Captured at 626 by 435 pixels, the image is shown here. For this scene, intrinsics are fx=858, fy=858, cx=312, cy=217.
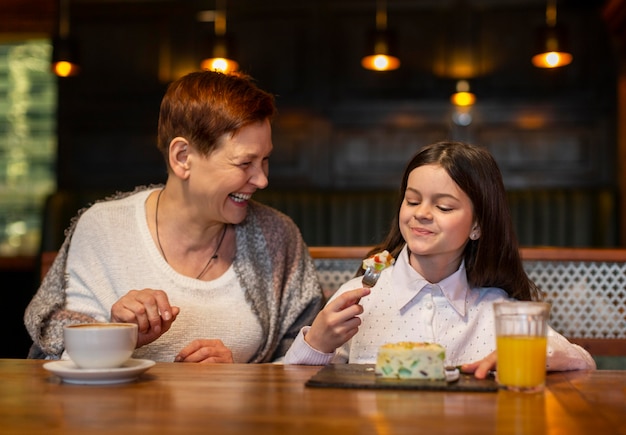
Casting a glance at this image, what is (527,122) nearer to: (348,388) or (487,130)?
(487,130)

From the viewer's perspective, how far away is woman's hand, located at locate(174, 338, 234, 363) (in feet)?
6.30

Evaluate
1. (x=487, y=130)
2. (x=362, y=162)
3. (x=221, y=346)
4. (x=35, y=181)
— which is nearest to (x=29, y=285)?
(x=35, y=181)

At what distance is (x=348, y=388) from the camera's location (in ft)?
4.36

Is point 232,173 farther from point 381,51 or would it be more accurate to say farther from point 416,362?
point 381,51

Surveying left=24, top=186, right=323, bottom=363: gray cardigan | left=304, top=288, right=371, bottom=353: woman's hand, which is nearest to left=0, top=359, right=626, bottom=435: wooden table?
left=304, top=288, right=371, bottom=353: woman's hand

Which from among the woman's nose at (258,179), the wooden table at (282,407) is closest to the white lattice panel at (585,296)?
the woman's nose at (258,179)

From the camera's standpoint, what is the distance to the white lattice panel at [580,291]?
274 centimetres

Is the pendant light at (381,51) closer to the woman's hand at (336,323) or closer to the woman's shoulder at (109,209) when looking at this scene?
the woman's shoulder at (109,209)

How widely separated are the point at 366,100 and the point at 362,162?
41cm

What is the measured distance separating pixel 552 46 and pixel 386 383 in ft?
12.1

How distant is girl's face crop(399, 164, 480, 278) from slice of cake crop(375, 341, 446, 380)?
49cm

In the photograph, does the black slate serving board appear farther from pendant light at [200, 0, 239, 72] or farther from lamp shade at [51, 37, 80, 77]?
lamp shade at [51, 37, 80, 77]

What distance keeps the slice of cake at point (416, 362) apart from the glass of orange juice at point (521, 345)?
0.10 m

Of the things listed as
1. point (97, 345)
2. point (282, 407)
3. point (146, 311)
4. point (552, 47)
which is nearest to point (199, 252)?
point (146, 311)
